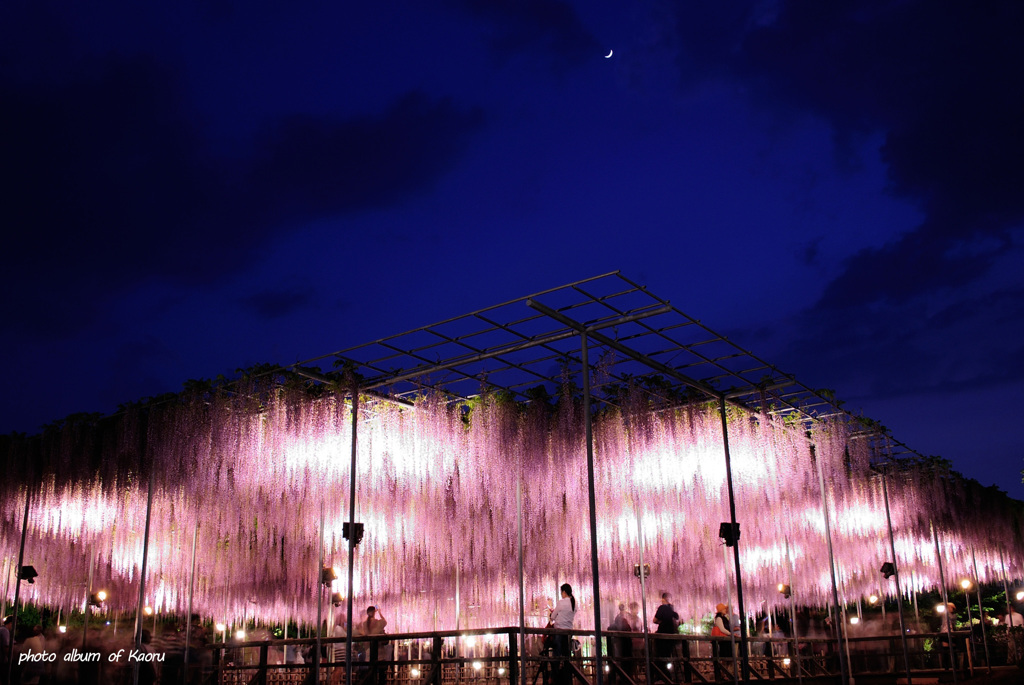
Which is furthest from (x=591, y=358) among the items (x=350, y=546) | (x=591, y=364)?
(x=350, y=546)

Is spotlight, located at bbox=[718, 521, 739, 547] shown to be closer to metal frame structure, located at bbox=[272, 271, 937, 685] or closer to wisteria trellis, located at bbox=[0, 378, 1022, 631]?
metal frame structure, located at bbox=[272, 271, 937, 685]

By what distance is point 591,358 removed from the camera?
10.4 m

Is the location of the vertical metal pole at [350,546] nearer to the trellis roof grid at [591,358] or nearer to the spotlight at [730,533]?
the trellis roof grid at [591,358]

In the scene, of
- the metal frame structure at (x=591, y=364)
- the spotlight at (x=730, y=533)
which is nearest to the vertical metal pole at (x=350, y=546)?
the metal frame structure at (x=591, y=364)

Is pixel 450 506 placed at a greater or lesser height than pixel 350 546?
greater

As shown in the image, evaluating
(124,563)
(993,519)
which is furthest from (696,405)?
(124,563)

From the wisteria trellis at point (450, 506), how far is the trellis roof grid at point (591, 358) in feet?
1.77

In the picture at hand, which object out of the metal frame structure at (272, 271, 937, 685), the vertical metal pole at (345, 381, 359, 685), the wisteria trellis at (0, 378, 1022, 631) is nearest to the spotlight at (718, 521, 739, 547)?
the metal frame structure at (272, 271, 937, 685)

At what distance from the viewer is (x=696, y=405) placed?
11578mm

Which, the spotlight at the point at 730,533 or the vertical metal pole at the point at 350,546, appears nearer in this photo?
the vertical metal pole at the point at 350,546

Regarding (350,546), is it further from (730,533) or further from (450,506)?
(450,506)

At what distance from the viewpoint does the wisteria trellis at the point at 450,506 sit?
11680 mm

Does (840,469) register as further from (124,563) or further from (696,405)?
(124,563)

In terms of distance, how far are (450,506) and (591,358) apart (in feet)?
17.1
